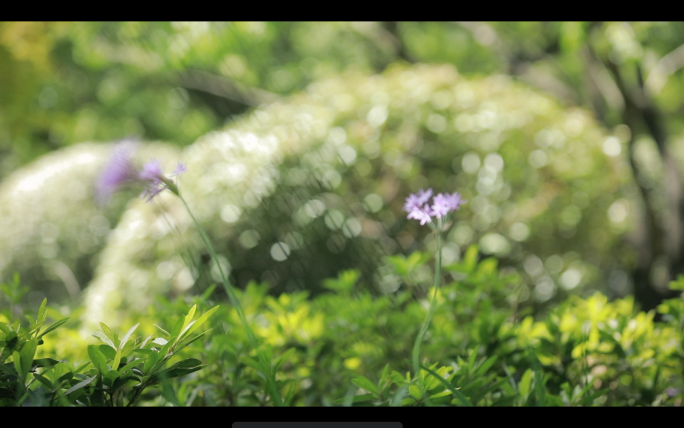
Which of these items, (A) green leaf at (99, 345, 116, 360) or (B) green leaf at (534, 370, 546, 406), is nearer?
(A) green leaf at (99, 345, 116, 360)

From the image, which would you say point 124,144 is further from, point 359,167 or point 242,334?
point 359,167

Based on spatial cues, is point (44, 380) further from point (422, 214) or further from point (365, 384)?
point (422, 214)

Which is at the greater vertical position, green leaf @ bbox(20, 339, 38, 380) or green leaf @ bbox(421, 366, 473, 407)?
green leaf @ bbox(20, 339, 38, 380)

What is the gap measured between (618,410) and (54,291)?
222 inches

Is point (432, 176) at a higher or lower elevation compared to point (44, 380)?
lower

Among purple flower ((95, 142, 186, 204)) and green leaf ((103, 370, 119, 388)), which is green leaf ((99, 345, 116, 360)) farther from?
purple flower ((95, 142, 186, 204))

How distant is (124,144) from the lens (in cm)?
105

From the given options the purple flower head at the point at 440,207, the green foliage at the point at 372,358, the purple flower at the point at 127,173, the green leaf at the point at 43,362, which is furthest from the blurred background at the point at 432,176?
the purple flower head at the point at 440,207

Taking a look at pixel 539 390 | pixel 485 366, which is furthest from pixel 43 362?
pixel 539 390

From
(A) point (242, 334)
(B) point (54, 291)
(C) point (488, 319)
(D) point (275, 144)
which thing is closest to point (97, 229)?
(B) point (54, 291)

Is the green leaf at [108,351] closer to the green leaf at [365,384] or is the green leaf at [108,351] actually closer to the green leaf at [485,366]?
the green leaf at [365,384]

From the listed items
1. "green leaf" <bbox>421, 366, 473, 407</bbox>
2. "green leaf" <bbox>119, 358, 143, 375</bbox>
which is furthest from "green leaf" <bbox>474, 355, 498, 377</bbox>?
"green leaf" <bbox>119, 358, 143, 375</bbox>

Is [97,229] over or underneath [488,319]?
over

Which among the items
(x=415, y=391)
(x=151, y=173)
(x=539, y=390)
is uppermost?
(x=151, y=173)
